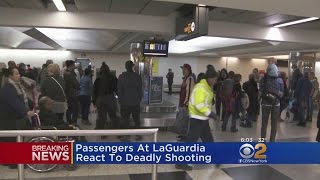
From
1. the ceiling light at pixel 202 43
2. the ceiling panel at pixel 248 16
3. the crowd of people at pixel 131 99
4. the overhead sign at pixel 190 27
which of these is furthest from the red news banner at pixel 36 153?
the ceiling light at pixel 202 43

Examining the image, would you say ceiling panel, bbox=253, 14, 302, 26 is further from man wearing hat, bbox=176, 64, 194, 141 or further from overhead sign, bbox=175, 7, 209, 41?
man wearing hat, bbox=176, 64, 194, 141

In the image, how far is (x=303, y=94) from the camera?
10.8 metres

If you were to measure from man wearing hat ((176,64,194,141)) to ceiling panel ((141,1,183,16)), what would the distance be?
71.1 inches

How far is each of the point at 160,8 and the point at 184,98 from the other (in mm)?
2741

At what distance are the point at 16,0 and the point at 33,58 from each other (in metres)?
19.2

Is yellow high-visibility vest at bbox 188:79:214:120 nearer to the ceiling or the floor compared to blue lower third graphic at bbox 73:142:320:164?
nearer to the ceiling

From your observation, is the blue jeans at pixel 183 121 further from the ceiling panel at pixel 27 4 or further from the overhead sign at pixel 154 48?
the overhead sign at pixel 154 48

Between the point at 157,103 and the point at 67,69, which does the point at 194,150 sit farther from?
the point at 157,103

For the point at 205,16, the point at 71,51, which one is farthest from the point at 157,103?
the point at 71,51

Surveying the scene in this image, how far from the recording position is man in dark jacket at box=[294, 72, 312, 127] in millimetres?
10547

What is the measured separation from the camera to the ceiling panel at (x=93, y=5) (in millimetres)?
8003

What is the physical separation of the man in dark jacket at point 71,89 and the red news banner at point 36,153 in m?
5.10

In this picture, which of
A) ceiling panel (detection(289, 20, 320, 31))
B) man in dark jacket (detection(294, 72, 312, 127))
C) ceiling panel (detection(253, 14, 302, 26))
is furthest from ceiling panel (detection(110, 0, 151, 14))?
man in dark jacket (detection(294, 72, 312, 127))

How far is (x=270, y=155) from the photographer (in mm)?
3902
